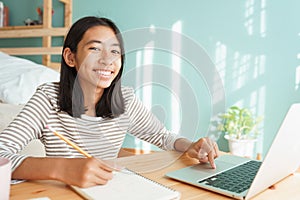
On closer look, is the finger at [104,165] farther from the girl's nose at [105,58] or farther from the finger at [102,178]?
the girl's nose at [105,58]

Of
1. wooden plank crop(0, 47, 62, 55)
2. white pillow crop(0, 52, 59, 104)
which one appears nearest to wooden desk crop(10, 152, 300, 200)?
white pillow crop(0, 52, 59, 104)

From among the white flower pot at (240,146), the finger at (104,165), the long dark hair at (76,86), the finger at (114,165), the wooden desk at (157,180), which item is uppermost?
the long dark hair at (76,86)

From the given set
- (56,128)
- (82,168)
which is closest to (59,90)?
(56,128)

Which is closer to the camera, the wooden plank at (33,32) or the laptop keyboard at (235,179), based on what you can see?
the laptop keyboard at (235,179)

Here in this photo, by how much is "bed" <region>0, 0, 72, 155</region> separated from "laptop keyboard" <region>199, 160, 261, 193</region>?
2.74ft

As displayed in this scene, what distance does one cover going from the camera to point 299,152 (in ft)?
2.03

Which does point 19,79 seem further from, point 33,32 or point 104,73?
point 104,73

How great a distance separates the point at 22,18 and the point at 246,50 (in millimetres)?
1966

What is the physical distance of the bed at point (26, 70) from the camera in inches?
58.3

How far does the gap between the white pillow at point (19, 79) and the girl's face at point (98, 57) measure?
1.12m

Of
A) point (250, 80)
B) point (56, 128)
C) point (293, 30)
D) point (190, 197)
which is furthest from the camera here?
point (250, 80)

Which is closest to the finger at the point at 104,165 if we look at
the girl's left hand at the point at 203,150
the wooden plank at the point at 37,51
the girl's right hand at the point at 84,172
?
the girl's right hand at the point at 84,172

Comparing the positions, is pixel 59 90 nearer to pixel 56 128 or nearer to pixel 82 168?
pixel 56 128

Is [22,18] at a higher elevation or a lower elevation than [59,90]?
higher
